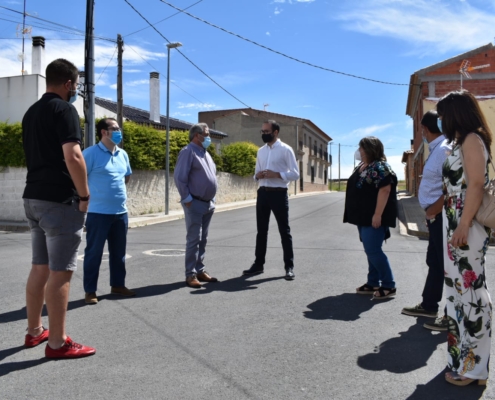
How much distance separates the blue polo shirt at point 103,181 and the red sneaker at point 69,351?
1839 mm

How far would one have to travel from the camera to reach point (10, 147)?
51.6 feet

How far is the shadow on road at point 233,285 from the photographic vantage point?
17.9ft

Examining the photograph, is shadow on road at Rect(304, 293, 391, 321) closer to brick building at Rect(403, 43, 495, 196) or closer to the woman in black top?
the woman in black top

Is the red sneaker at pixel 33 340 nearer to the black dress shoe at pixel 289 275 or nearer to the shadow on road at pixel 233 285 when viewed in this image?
the shadow on road at pixel 233 285

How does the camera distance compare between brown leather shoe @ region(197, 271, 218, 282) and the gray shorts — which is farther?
brown leather shoe @ region(197, 271, 218, 282)

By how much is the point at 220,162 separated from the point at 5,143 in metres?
12.5

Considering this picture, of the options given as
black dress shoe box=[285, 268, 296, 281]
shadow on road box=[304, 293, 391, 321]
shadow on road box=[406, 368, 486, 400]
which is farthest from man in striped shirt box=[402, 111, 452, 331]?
black dress shoe box=[285, 268, 296, 281]

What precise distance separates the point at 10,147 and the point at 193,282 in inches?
494

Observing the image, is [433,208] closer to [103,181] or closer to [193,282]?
[193,282]

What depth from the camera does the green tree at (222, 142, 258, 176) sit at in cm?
2809

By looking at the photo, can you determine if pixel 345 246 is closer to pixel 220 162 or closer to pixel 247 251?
pixel 247 251

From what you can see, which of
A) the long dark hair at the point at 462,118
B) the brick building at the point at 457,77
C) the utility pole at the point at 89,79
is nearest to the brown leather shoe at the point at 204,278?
the long dark hair at the point at 462,118

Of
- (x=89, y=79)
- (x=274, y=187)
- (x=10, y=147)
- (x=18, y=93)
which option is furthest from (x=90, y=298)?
(x=18, y=93)

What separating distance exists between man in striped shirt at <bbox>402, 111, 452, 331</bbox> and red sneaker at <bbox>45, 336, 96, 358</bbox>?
2.66 metres
